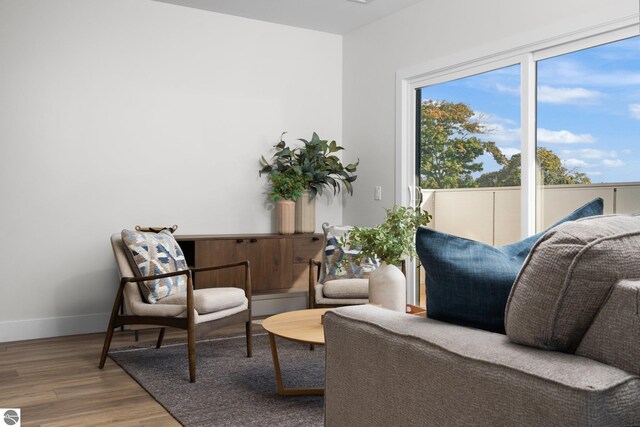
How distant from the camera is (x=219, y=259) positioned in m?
4.70

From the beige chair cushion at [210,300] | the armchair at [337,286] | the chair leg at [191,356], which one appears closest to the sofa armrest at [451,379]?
the chair leg at [191,356]

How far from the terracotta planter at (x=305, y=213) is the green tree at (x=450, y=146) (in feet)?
3.48

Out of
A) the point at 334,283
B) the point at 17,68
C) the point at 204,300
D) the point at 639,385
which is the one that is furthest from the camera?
the point at 17,68

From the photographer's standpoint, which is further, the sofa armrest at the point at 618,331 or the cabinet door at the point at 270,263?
the cabinet door at the point at 270,263

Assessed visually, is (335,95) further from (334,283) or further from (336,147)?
(334,283)

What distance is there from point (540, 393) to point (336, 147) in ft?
14.9

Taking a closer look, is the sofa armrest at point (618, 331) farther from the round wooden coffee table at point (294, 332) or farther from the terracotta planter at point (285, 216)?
the terracotta planter at point (285, 216)

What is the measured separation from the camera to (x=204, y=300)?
3410 millimetres

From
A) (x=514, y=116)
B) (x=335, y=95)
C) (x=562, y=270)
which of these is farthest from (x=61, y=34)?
(x=562, y=270)

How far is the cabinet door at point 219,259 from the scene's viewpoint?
4609 millimetres

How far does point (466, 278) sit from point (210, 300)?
2.25 meters

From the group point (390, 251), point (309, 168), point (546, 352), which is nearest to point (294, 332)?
point (390, 251)

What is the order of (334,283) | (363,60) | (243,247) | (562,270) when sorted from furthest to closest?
(363,60) < (243,247) < (334,283) < (562,270)

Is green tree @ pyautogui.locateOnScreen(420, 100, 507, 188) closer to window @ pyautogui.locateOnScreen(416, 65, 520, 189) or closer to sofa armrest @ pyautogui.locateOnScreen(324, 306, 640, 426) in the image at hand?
window @ pyautogui.locateOnScreen(416, 65, 520, 189)
